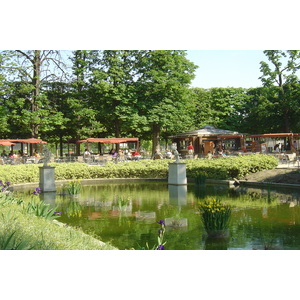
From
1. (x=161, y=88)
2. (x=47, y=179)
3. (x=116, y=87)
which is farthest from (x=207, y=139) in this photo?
(x=47, y=179)

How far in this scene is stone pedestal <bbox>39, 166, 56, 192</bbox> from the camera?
14836mm

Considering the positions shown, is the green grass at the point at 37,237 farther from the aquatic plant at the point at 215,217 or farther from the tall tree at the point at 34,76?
the tall tree at the point at 34,76

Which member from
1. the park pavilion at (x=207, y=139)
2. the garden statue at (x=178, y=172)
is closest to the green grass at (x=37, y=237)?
the garden statue at (x=178, y=172)

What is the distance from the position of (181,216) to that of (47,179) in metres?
7.22

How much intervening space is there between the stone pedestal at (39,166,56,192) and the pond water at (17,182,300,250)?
413 millimetres

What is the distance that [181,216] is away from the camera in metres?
9.52

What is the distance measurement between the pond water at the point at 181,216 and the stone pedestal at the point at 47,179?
0.41 m

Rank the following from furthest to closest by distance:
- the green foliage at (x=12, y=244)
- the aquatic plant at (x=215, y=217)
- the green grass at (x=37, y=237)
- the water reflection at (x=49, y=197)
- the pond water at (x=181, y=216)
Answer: the water reflection at (x=49, y=197) < the aquatic plant at (x=215, y=217) < the pond water at (x=181, y=216) < the green grass at (x=37, y=237) < the green foliage at (x=12, y=244)

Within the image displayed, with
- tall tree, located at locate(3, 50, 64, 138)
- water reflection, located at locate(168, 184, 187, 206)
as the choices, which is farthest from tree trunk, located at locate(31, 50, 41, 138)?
water reflection, located at locate(168, 184, 187, 206)

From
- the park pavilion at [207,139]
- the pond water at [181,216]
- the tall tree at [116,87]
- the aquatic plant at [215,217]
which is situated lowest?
the pond water at [181,216]

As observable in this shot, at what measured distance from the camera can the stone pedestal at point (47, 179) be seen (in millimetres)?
14836

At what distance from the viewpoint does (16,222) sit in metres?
6.23

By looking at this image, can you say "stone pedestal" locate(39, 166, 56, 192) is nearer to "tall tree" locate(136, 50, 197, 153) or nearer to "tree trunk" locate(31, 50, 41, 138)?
"tree trunk" locate(31, 50, 41, 138)

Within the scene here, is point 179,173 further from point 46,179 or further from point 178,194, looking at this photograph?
point 46,179
